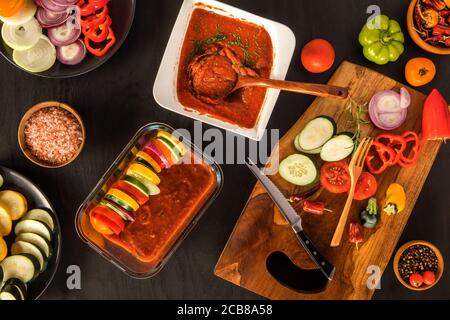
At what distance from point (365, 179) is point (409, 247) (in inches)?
16.5

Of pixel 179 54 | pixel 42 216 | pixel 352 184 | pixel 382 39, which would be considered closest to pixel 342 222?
pixel 352 184

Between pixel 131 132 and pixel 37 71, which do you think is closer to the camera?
pixel 37 71

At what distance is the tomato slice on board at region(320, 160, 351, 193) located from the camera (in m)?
2.63

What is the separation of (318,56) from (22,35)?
144 cm

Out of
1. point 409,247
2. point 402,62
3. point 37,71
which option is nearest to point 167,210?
point 37,71

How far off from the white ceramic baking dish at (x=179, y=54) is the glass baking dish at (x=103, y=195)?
5.7 inches

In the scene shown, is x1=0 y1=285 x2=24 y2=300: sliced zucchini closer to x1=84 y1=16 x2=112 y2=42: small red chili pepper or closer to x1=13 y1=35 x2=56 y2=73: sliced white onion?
x1=13 y1=35 x2=56 y2=73: sliced white onion

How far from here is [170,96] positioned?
256 cm

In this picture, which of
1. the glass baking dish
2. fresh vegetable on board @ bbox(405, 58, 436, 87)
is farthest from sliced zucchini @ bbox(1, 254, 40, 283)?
fresh vegetable on board @ bbox(405, 58, 436, 87)

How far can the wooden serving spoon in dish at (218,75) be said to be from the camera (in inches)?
102

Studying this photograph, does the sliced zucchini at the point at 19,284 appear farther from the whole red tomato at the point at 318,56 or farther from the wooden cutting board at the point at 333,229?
the whole red tomato at the point at 318,56

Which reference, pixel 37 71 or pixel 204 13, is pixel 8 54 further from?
pixel 204 13

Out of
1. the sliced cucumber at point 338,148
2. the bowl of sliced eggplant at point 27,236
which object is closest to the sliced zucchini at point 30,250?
the bowl of sliced eggplant at point 27,236

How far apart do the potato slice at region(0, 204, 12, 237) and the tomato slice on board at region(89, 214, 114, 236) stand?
0.39 m
